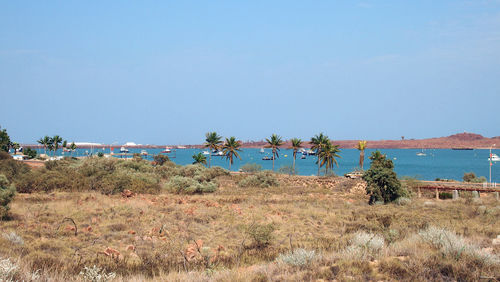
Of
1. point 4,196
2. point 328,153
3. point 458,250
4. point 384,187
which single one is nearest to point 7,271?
point 458,250

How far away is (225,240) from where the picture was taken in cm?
1514

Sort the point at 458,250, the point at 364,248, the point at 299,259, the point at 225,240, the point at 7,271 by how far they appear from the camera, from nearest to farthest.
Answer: the point at 7,271, the point at 299,259, the point at 458,250, the point at 364,248, the point at 225,240

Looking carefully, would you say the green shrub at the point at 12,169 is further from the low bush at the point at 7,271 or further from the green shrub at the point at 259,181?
the low bush at the point at 7,271

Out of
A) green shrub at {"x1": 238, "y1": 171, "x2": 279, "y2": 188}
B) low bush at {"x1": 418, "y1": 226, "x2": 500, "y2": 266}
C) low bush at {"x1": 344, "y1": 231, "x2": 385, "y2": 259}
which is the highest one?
low bush at {"x1": 418, "y1": 226, "x2": 500, "y2": 266}

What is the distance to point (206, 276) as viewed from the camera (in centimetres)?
787

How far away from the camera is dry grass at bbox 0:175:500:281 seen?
7977 millimetres

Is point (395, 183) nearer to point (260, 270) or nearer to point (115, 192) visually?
point (115, 192)

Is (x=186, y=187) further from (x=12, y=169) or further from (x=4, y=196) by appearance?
(x=4, y=196)

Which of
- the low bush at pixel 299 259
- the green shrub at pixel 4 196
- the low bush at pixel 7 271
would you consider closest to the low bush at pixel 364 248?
the low bush at pixel 299 259

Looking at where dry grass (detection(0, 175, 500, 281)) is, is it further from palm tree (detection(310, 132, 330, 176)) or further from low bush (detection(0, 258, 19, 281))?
palm tree (detection(310, 132, 330, 176))

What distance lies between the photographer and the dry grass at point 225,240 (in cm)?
798

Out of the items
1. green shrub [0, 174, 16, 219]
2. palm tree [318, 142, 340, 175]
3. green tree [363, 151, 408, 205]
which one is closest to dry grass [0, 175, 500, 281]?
green shrub [0, 174, 16, 219]

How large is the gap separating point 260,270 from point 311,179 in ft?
146

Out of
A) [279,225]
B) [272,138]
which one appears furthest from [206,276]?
[272,138]
